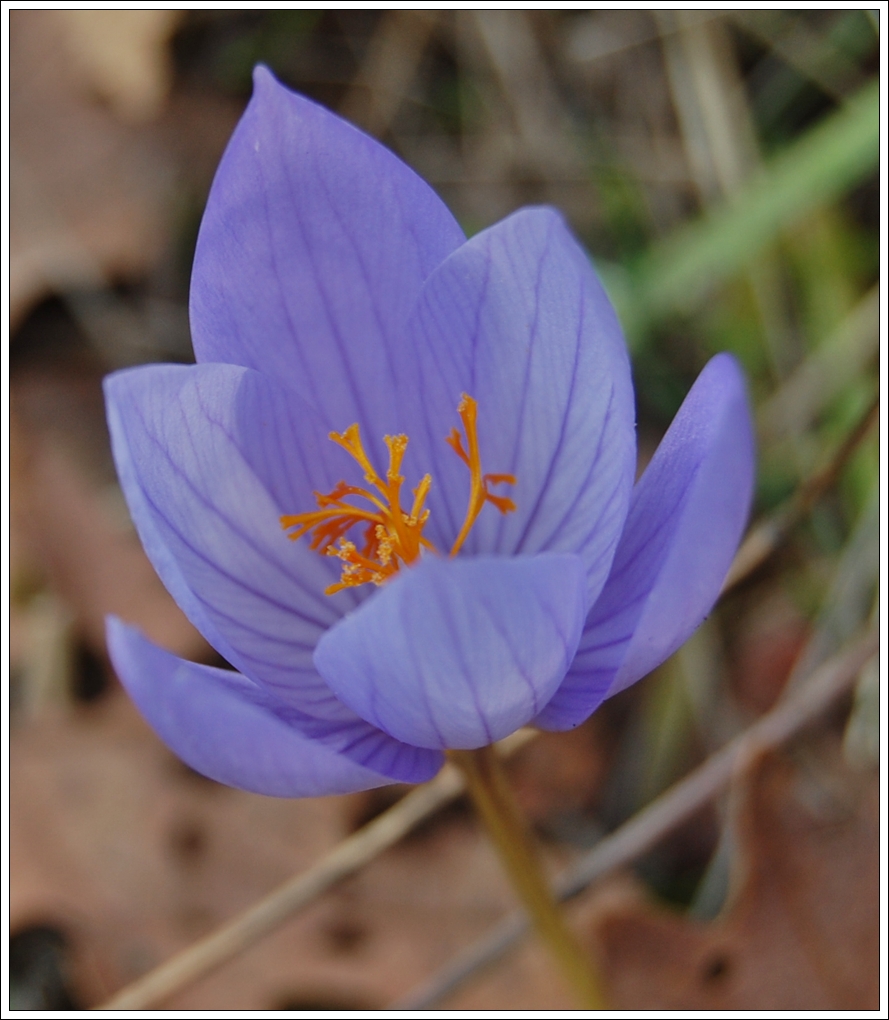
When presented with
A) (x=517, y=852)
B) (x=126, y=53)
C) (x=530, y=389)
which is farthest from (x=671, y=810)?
(x=126, y=53)

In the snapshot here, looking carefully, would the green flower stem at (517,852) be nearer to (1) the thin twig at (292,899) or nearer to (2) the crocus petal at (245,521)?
(2) the crocus petal at (245,521)

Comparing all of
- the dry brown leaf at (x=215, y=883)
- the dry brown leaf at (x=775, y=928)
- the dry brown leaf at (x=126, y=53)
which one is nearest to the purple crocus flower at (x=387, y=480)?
the dry brown leaf at (x=775, y=928)

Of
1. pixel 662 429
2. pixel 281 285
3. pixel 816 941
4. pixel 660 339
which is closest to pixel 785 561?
pixel 662 429

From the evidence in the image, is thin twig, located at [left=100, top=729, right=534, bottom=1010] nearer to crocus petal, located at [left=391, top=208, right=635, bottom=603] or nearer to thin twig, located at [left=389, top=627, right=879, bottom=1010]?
thin twig, located at [left=389, top=627, right=879, bottom=1010]

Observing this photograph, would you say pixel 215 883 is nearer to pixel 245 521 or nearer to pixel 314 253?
pixel 245 521

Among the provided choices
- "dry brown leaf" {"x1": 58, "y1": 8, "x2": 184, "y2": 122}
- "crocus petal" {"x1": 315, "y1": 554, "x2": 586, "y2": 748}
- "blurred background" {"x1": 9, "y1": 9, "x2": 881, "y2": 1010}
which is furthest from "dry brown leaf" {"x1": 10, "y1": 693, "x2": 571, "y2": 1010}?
"dry brown leaf" {"x1": 58, "y1": 8, "x2": 184, "y2": 122}

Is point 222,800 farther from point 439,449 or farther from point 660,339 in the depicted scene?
point 660,339
